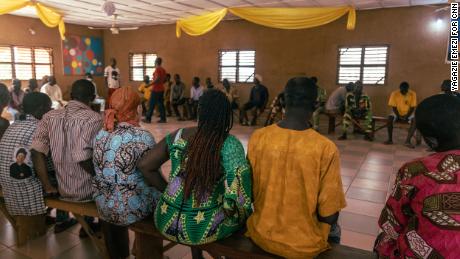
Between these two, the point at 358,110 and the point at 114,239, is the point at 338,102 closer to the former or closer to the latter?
the point at 358,110

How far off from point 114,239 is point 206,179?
1.08 m

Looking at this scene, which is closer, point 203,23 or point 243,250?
point 243,250

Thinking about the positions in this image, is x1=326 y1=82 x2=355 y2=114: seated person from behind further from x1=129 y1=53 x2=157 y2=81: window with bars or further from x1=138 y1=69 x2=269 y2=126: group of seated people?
x1=129 y1=53 x2=157 y2=81: window with bars

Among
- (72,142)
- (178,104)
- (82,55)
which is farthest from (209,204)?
(82,55)

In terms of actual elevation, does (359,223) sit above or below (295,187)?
below

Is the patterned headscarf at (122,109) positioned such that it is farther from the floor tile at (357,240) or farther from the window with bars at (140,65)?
the window with bars at (140,65)

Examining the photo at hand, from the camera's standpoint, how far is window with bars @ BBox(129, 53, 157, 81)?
422 inches

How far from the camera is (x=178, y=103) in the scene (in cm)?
945

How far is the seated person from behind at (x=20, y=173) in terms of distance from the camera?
2.31 m

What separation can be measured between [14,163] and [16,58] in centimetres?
836

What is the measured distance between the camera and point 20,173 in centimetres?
231

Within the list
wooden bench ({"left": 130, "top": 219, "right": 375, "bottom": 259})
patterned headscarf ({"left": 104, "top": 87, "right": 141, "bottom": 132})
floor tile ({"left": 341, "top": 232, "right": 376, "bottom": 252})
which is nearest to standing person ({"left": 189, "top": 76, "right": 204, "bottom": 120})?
floor tile ({"left": 341, "top": 232, "right": 376, "bottom": 252})

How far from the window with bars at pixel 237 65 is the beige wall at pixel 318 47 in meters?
0.17

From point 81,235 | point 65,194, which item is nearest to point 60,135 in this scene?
point 65,194
